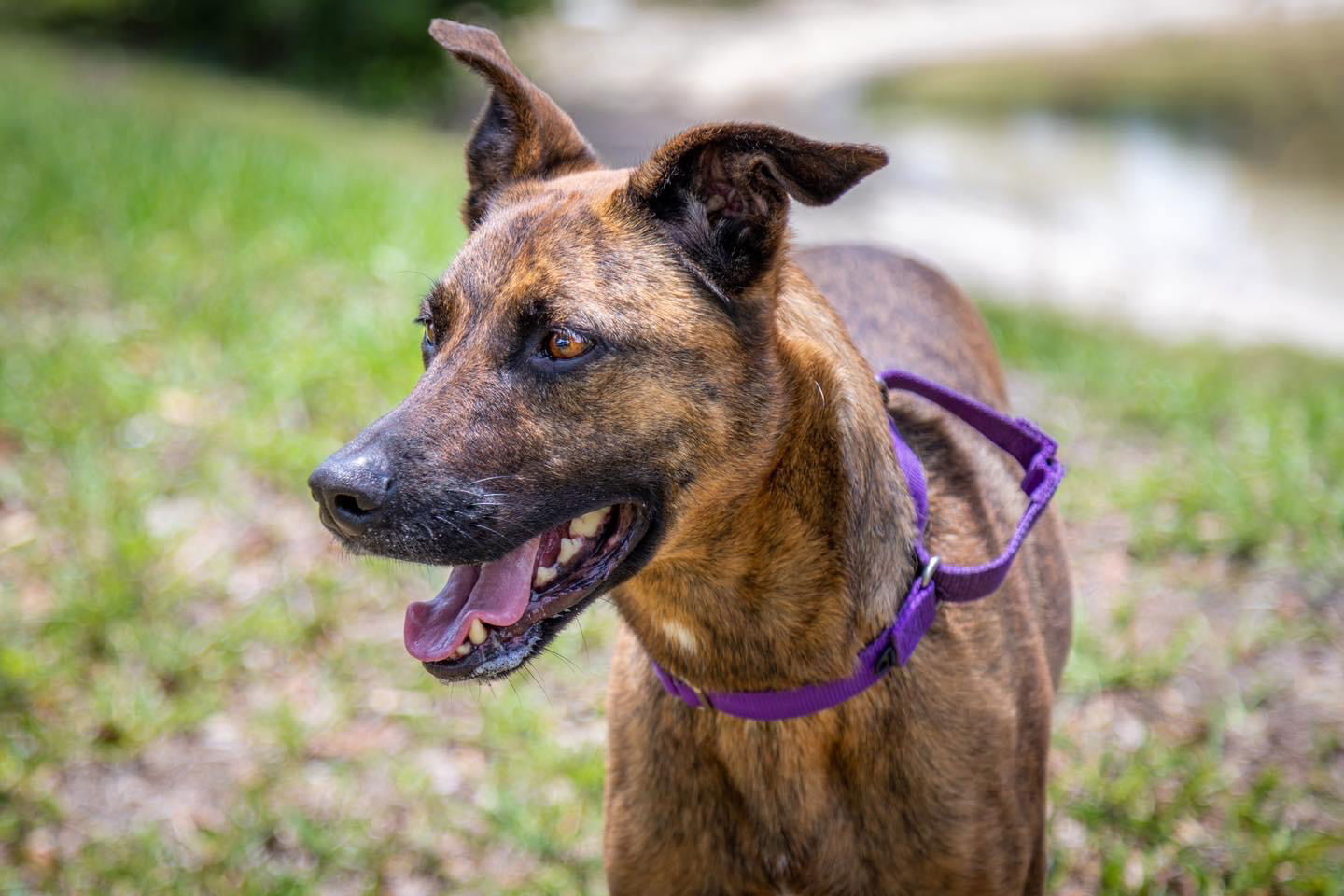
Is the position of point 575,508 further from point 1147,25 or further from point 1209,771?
point 1147,25

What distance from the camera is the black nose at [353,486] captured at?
89.3 inches

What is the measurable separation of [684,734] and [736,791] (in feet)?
0.55

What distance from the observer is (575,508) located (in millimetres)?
2414

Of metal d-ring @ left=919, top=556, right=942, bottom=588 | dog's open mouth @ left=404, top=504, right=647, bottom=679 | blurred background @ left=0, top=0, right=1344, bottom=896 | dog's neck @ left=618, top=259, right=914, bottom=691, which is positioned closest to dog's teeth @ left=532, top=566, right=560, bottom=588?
dog's open mouth @ left=404, top=504, right=647, bottom=679

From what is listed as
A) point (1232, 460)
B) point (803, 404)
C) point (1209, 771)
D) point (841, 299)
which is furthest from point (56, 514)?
point (1232, 460)

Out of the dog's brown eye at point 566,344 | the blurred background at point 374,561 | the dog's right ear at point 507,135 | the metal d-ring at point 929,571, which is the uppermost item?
the dog's right ear at point 507,135

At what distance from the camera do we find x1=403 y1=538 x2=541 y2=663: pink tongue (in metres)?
2.40

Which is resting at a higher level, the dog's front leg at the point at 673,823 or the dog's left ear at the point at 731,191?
the dog's left ear at the point at 731,191

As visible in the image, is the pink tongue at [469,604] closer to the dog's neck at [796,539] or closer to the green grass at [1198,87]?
the dog's neck at [796,539]

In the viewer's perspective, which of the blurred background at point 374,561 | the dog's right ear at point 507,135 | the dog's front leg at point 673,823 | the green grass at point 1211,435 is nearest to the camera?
the dog's front leg at point 673,823

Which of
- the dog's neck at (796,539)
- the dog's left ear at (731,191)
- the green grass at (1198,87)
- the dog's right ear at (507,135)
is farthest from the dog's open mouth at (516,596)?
the green grass at (1198,87)

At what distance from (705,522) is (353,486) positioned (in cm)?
70

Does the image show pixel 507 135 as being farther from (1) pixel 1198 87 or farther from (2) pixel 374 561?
(1) pixel 1198 87

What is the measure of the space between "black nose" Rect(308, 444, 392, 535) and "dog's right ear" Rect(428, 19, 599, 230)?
88cm
